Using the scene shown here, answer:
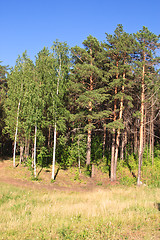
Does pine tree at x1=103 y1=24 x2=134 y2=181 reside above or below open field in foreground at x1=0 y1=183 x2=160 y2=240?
above

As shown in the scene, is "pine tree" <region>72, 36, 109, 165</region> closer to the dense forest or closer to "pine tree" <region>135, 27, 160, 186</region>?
the dense forest

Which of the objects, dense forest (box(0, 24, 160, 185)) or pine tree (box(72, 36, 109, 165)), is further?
pine tree (box(72, 36, 109, 165))

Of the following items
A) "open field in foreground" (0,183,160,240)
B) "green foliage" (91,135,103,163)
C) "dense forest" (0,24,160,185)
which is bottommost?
"open field in foreground" (0,183,160,240)

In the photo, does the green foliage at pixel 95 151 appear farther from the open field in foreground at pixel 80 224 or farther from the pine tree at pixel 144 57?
the open field in foreground at pixel 80 224

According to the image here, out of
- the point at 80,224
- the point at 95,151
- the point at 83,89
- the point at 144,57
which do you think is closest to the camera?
the point at 80,224

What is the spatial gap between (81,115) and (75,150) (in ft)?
15.9

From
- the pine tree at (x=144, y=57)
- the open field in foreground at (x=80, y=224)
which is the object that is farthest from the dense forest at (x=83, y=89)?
the open field in foreground at (x=80, y=224)

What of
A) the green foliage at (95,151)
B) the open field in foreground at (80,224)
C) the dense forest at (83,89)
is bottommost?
the open field in foreground at (80,224)

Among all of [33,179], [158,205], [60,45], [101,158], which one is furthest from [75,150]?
[158,205]

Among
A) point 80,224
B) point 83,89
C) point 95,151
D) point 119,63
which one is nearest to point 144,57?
point 119,63

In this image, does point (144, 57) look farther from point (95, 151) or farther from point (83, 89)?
point (95, 151)

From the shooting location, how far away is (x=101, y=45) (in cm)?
2186

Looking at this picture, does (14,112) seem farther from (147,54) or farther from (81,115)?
(147,54)

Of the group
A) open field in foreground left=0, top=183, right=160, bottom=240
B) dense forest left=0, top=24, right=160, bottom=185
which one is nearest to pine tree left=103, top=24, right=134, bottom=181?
dense forest left=0, top=24, right=160, bottom=185
